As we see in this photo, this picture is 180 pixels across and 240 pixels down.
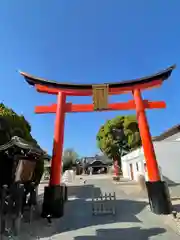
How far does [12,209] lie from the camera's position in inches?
234

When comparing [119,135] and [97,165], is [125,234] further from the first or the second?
[97,165]

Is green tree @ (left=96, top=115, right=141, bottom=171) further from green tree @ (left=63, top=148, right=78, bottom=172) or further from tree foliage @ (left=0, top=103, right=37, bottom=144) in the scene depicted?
tree foliage @ (left=0, top=103, right=37, bottom=144)

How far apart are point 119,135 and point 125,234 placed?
30965mm

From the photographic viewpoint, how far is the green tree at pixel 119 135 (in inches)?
1405

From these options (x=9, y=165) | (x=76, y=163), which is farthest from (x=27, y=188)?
(x=76, y=163)

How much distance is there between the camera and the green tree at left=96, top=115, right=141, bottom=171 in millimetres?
35688

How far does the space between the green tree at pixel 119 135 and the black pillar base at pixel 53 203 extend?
2655 cm

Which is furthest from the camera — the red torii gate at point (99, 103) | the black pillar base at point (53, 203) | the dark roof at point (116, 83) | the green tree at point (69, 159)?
the green tree at point (69, 159)

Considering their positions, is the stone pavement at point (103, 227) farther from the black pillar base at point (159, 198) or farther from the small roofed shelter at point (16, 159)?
the small roofed shelter at point (16, 159)

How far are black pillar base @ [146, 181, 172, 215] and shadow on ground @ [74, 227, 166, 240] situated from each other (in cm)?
162

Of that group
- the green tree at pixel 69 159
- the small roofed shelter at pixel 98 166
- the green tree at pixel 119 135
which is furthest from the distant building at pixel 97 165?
the green tree at pixel 119 135

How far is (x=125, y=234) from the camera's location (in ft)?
21.5

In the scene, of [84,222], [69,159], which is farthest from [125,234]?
[69,159]

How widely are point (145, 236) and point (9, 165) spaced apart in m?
5.50
